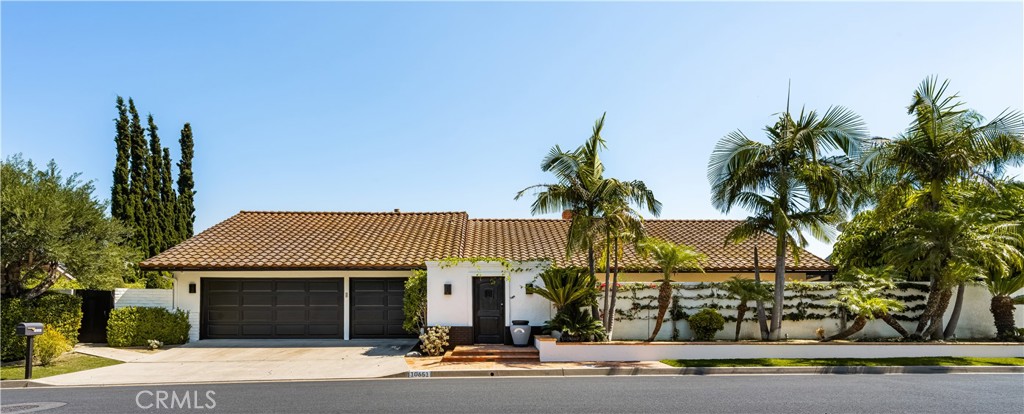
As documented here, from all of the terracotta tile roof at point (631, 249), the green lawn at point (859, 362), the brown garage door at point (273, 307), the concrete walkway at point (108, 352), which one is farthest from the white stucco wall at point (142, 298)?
the green lawn at point (859, 362)

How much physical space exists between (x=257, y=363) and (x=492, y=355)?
5263 millimetres

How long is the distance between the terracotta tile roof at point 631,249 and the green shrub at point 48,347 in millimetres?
10608

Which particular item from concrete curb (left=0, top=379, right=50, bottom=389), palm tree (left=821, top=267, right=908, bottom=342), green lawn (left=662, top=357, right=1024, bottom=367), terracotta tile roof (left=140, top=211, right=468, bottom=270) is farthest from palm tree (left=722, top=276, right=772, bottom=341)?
concrete curb (left=0, top=379, right=50, bottom=389)

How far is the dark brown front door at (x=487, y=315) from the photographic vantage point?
16.8m

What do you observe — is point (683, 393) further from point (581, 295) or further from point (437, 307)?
point (437, 307)

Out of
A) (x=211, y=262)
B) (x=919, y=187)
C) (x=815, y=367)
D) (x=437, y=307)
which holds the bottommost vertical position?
(x=815, y=367)

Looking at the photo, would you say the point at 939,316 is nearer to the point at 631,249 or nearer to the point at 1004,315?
the point at 1004,315

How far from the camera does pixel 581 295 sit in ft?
52.7

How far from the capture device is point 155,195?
28.5 metres

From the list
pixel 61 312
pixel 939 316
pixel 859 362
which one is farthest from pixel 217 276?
pixel 939 316

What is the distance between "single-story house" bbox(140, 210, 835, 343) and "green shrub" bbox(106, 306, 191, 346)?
0.88m

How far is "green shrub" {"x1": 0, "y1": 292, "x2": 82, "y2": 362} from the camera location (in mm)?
15516

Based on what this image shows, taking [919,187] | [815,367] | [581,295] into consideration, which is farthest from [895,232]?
[581,295]

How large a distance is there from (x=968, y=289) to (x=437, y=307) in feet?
47.1
